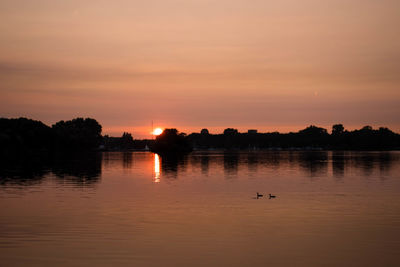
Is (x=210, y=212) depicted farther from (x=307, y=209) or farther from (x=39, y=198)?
(x=39, y=198)

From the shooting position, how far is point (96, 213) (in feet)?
133

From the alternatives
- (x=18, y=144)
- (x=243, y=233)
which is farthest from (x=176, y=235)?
(x=18, y=144)

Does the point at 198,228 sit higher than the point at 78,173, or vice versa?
the point at 78,173

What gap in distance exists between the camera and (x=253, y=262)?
84.5 feet

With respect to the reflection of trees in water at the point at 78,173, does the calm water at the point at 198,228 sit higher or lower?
lower

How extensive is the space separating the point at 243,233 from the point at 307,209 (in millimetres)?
12494

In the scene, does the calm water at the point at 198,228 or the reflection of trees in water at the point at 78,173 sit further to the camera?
the reflection of trees in water at the point at 78,173

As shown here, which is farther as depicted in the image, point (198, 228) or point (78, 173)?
point (78, 173)

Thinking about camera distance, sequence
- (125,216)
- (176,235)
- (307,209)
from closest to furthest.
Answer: (176,235), (125,216), (307,209)

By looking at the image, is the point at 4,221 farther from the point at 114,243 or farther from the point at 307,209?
the point at 307,209

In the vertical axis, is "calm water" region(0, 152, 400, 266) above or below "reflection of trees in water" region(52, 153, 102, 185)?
below

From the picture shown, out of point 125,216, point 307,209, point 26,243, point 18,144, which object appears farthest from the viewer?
point 18,144

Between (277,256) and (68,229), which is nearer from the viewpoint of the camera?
(277,256)

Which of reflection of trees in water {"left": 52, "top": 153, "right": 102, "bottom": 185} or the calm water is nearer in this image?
the calm water
